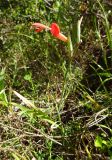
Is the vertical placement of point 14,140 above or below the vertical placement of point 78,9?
below

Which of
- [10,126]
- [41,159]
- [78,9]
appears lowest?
[41,159]

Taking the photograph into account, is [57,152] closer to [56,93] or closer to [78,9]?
[56,93]

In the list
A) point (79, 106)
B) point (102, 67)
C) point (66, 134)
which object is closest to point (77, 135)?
point (66, 134)

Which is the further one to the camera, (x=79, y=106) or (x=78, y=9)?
(x=78, y=9)

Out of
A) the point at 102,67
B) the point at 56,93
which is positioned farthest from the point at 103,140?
the point at 102,67

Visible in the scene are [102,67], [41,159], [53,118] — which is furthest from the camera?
[102,67]

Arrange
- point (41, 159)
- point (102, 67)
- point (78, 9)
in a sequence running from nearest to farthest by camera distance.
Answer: point (41, 159)
point (102, 67)
point (78, 9)
